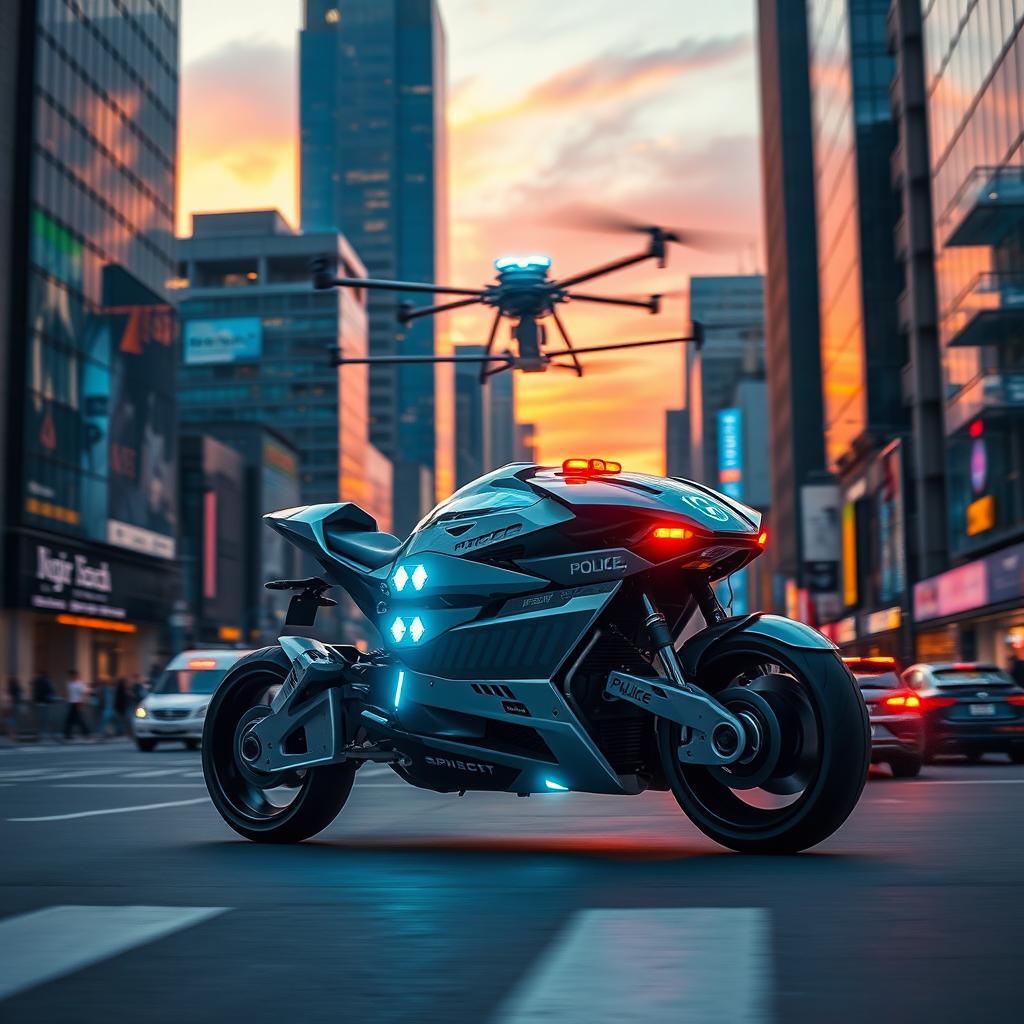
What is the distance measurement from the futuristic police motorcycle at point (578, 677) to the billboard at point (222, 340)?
440 ft

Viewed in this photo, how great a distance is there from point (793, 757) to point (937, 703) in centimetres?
1482

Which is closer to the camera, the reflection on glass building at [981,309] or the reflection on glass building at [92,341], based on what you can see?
the reflection on glass building at [981,309]

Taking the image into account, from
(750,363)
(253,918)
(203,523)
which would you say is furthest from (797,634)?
(750,363)

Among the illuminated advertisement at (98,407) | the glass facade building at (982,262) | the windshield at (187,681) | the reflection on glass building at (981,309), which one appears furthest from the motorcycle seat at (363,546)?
the illuminated advertisement at (98,407)

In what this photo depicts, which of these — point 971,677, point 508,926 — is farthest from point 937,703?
point 508,926

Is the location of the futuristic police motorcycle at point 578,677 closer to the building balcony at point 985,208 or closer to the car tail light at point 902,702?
the car tail light at point 902,702

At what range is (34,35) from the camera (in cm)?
5381

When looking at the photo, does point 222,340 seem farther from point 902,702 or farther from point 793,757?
point 793,757

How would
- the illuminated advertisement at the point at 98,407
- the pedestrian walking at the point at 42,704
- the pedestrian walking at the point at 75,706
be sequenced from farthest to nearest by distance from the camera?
the illuminated advertisement at the point at 98,407 < the pedestrian walking at the point at 42,704 < the pedestrian walking at the point at 75,706

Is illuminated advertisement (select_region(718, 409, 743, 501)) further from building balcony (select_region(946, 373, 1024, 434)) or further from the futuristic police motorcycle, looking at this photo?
the futuristic police motorcycle

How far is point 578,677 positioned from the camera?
7.25 meters

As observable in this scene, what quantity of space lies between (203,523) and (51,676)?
44.0 metres

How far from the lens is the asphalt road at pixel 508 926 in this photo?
3.86 m

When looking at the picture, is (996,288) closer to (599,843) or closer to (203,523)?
(599,843)
